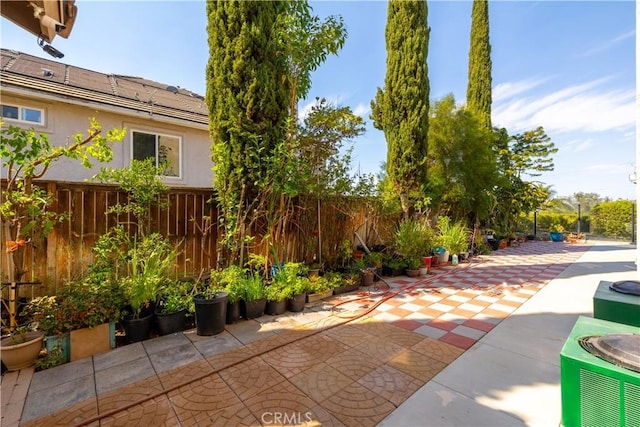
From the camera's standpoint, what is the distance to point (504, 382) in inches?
89.2

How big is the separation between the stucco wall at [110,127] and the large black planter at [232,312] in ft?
12.4

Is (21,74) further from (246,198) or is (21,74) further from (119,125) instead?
(246,198)

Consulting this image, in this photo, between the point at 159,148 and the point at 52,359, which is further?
the point at 159,148

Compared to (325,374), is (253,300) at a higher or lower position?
higher

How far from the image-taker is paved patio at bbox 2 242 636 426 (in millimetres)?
1902

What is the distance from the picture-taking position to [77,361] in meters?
2.60

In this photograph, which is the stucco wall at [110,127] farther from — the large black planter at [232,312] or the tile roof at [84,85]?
the large black planter at [232,312]

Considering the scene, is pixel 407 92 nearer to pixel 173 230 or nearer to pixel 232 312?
pixel 173 230

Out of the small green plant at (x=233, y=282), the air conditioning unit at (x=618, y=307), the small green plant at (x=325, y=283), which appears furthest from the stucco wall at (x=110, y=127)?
the air conditioning unit at (x=618, y=307)

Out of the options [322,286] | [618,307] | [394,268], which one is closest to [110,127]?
[322,286]

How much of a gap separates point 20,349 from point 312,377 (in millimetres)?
2690

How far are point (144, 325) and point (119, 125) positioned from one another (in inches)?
198

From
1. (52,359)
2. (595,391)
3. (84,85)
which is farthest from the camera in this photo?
(84,85)

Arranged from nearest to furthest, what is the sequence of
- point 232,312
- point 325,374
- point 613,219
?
1. point 325,374
2. point 232,312
3. point 613,219
